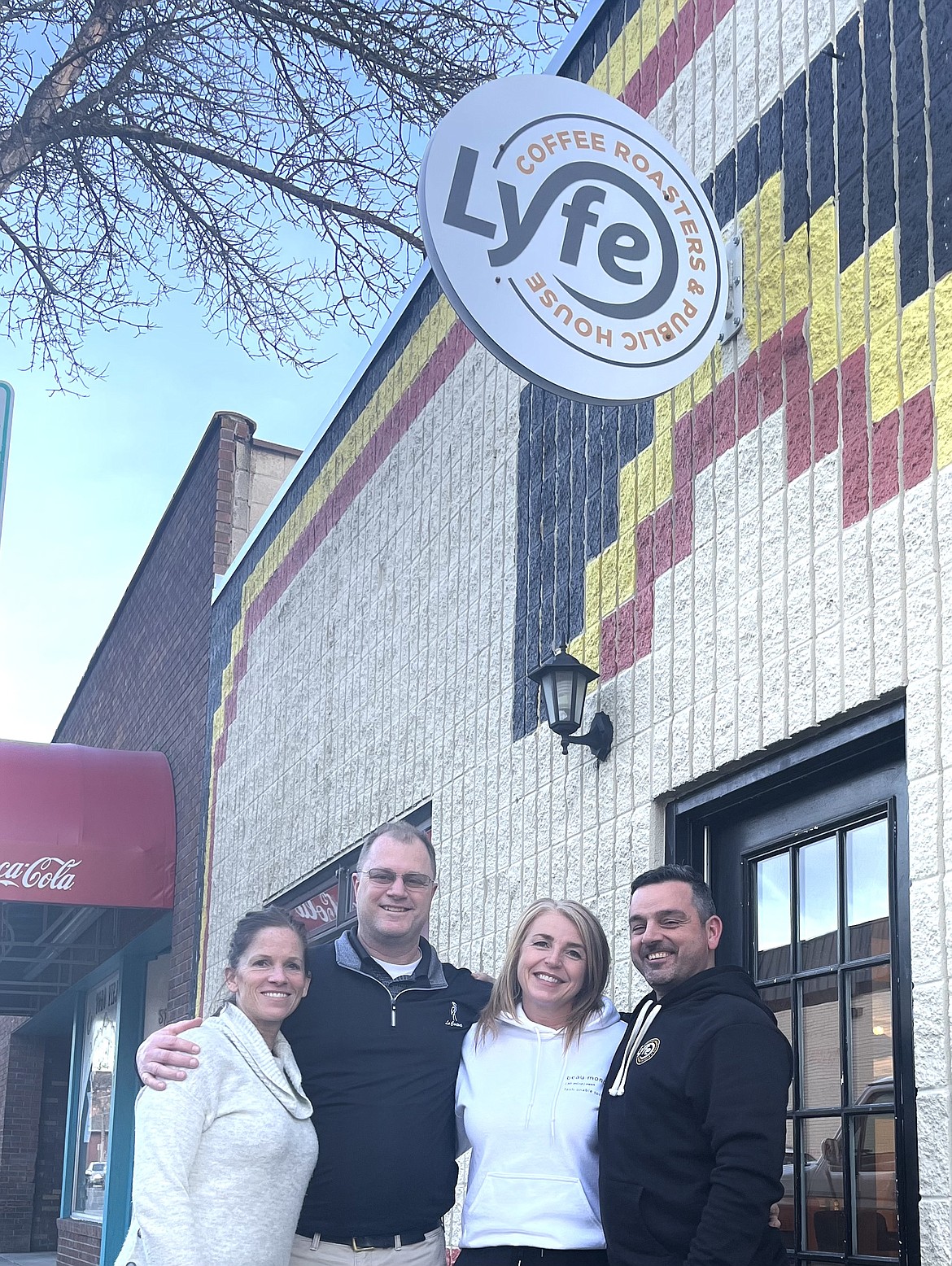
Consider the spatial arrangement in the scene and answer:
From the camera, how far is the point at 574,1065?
133 inches

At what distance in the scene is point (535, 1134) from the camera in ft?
10.7

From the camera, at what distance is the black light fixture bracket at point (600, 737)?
5.24m

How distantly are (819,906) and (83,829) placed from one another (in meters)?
8.99

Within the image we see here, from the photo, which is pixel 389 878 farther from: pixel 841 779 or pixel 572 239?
pixel 572 239

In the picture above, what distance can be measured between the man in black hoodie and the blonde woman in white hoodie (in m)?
0.08

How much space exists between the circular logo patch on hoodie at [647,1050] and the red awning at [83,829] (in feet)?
30.2

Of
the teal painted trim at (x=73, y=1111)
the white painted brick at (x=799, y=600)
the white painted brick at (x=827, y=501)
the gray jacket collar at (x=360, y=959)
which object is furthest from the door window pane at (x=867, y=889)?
the teal painted trim at (x=73, y=1111)

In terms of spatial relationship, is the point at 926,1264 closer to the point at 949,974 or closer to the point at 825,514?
the point at 949,974

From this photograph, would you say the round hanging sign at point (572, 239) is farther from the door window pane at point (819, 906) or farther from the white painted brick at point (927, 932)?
the white painted brick at point (927, 932)

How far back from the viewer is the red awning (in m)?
11.8

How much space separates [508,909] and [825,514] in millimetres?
2464

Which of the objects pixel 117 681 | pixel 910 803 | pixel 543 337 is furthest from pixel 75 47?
pixel 117 681

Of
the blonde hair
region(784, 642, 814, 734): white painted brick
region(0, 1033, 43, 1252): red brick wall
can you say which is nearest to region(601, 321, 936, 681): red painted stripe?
region(784, 642, 814, 734): white painted brick

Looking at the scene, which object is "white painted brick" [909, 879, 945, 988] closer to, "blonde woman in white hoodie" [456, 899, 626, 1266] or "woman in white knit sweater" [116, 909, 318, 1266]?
"blonde woman in white hoodie" [456, 899, 626, 1266]
